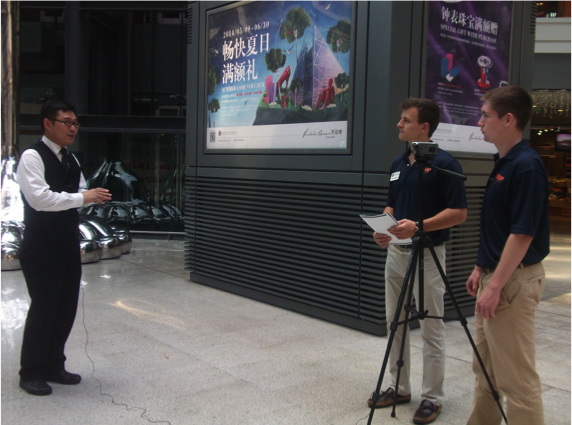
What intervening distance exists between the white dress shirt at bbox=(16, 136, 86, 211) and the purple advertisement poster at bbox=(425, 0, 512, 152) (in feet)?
12.1

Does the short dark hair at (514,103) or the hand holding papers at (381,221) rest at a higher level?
the short dark hair at (514,103)

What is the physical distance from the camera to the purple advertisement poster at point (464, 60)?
19.5ft

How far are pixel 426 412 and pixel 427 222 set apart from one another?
1.27 meters

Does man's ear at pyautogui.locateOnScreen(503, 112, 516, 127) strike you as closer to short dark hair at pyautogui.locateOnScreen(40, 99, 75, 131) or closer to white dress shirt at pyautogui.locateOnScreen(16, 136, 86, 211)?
white dress shirt at pyautogui.locateOnScreen(16, 136, 86, 211)

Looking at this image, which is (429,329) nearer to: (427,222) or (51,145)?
(427,222)

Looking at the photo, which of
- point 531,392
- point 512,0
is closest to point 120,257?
point 512,0

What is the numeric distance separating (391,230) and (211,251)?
15.5 feet

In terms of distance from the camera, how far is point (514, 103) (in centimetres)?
290

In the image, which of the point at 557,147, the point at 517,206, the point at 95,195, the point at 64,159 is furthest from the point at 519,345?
the point at 557,147

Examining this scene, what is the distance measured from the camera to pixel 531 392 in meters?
2.86

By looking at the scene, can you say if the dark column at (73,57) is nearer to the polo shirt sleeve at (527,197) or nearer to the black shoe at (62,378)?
the black shoe at (62,378)

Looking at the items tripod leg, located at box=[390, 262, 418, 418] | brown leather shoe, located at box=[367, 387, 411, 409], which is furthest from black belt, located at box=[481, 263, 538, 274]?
brown leather shoe, located at box=[367, 387, 411, 409]

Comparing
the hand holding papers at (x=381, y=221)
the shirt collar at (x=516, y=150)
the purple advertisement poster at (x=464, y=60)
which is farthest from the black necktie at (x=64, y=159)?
the purple advertisement poster at (x=464, y=60)

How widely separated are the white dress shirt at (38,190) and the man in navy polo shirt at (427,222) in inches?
86.4
